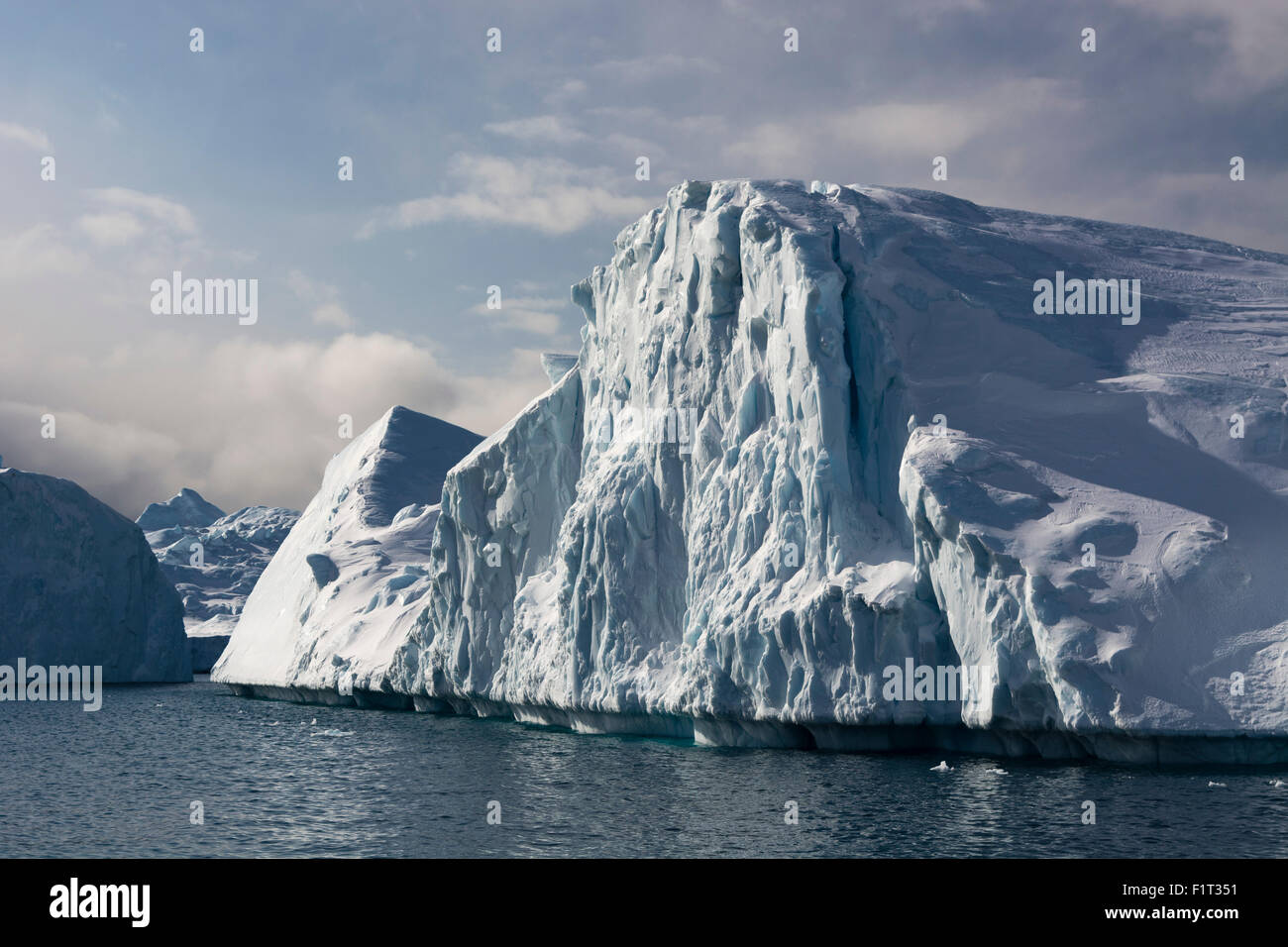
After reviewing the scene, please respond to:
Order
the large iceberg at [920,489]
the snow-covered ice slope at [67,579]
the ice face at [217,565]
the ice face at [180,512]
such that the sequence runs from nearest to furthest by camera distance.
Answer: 1. the large iceberg at [920,489]
2. the snow-covered ice slope at [67,579]
3. the ice face at [217,565]
4. the ice face at [180,512]

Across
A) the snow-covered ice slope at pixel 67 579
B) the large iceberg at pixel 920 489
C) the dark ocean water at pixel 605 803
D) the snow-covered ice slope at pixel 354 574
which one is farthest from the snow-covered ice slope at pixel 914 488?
the snow-covered ice slope at pixel 67 579

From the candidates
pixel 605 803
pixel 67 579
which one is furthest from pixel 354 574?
pixel 605 803

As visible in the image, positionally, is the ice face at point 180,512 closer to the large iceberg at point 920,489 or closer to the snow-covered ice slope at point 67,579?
the snow-covered ice slope at point 67,579

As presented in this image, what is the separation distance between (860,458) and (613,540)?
8.54 meters

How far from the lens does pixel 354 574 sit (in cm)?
5588

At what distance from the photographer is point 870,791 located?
20250 millimetres

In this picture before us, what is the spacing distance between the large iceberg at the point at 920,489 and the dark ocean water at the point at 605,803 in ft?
4.76

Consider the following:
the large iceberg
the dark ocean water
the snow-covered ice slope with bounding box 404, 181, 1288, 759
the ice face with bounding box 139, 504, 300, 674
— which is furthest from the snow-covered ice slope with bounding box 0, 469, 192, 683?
the snow-covered ice slope with bounding box 404, 181, 1288, 759

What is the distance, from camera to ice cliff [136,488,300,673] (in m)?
98.8

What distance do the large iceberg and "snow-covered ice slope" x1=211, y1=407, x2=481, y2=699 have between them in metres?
12.7

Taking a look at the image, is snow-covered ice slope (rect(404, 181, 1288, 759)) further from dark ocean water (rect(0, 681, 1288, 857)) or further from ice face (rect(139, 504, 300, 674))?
ice face (rect(139, 504, 300, 674))

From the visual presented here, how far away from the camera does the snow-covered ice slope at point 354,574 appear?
1992 inches
